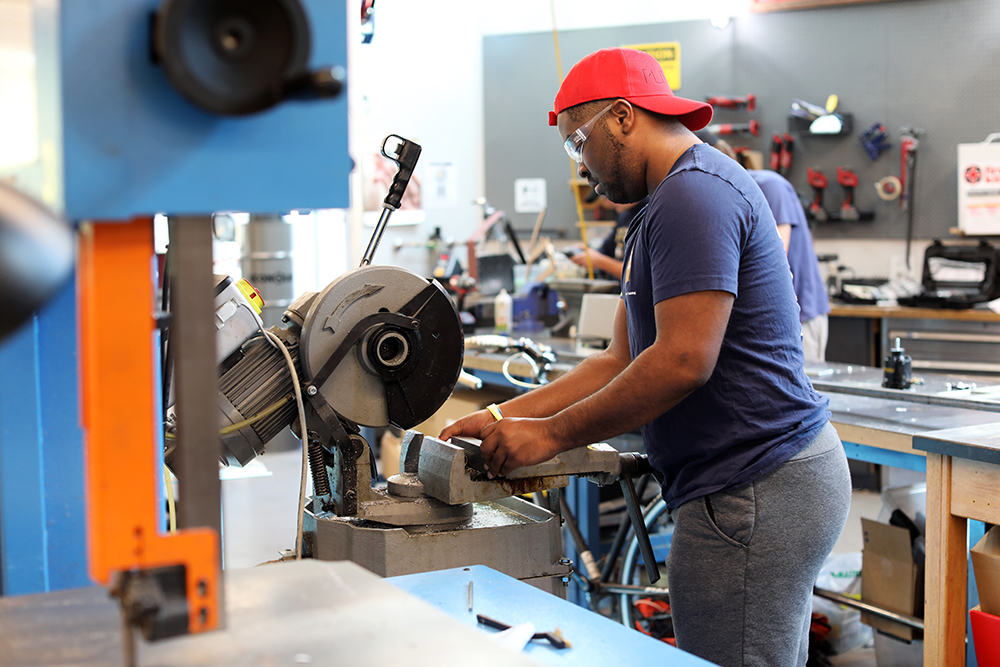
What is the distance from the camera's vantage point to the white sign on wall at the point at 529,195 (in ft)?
20.5

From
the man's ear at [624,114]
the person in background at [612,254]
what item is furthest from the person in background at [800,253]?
the man's ear at [624,114]

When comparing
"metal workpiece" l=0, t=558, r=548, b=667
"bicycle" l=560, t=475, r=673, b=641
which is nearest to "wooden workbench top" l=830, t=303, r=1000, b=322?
"bicycle" l=560, t=475, r=673, b=641

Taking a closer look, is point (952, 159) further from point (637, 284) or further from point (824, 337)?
point (637, 284)

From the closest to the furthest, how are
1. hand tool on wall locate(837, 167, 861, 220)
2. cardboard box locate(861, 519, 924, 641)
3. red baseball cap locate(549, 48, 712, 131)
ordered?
red baseball cap locate(549, 48, 712, 131) → cardboard box locate(861, 519, 924, 641) → hand tool on wall locate(837, 167, 861, 220)

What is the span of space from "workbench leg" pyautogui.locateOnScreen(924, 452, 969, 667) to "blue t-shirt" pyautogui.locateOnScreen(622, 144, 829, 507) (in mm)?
561

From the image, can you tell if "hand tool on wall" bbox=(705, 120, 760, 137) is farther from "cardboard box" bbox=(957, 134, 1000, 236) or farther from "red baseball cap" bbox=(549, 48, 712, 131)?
"red baseball cap" bbox=(549, 48, 712, 131)

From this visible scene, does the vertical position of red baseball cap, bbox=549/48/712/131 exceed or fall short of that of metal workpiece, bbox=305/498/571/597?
it exceeds it

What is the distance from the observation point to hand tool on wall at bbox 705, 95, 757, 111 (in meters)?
5.42

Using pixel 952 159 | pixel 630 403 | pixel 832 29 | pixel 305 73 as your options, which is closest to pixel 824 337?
pixel 952 159

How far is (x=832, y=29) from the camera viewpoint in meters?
5.34

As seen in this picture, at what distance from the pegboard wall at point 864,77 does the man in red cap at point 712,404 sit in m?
4.21

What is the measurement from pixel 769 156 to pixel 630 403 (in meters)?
4.62

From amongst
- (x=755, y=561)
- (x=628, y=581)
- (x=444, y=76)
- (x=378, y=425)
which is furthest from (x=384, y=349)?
(x=444, y=76)

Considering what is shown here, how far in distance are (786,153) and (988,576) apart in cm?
405
